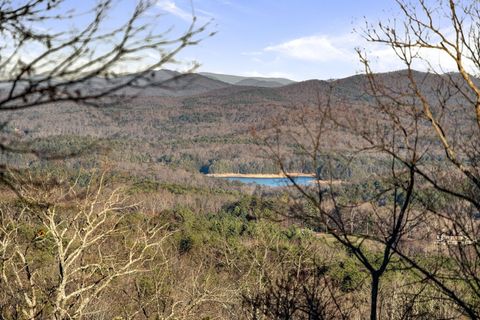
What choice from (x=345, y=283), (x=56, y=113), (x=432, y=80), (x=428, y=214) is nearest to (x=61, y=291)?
(x=428, y=214)

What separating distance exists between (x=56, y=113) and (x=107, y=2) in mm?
175433

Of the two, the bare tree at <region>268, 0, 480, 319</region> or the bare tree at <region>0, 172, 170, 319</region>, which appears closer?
the bare tree at <region>268, 0, 480, 319</region>

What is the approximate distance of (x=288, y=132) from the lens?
321 cm

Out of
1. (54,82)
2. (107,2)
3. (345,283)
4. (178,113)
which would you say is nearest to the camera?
(54,82)

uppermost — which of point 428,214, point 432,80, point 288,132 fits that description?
point 432,80

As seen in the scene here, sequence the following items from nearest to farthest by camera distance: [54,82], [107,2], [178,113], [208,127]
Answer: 1. [54,82]
2. [107,2]
3. [208,127]
4. [178,113]

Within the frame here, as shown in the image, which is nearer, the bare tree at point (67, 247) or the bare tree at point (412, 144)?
the bare tree at point (412, 144)

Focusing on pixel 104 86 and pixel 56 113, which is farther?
pixel 56 113

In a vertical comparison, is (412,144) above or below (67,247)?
above

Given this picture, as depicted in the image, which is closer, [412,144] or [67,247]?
[412,144]

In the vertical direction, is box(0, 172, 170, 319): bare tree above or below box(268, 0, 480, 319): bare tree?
below

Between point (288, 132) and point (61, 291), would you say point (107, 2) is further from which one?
point (61, 291)

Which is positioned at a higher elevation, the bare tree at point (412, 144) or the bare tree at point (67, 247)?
the bare tree at point (412, 144)

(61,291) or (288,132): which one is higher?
(288,132)
